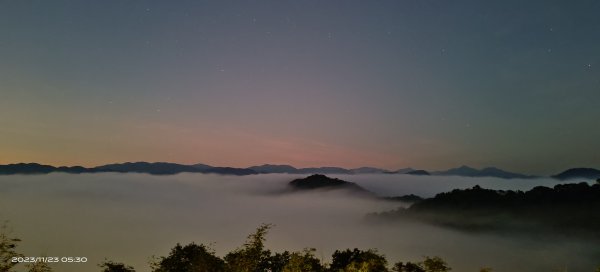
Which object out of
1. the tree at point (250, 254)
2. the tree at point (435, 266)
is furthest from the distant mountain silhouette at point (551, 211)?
the tree at point (250, 254)

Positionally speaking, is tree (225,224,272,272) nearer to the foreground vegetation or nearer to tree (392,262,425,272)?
the foreground vegetation

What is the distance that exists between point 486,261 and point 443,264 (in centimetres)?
17948

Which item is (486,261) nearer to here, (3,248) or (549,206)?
(549,206)

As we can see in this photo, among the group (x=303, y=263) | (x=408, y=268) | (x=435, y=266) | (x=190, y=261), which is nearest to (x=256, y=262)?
(x=303, y=263)

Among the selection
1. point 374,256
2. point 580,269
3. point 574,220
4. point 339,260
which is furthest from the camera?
point 574,220

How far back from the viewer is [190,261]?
131 ft

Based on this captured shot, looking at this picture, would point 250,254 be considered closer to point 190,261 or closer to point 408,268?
point 190,261

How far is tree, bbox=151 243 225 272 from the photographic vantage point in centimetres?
3591

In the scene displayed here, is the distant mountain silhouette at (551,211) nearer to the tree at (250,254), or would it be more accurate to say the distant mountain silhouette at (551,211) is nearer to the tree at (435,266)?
the tree at (435,266)

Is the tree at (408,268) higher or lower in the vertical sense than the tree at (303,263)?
lower

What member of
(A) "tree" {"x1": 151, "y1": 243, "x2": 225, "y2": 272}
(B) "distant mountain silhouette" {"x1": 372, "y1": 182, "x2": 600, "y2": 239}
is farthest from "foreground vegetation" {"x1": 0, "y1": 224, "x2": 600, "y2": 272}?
(B) "distant mountain silhouette" {"x1": 372, "y1": 182, "x2": 600, "y2": 239}

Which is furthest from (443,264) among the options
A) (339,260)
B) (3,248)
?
(3,248)

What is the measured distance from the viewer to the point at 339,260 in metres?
47.3

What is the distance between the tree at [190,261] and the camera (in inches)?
1414
